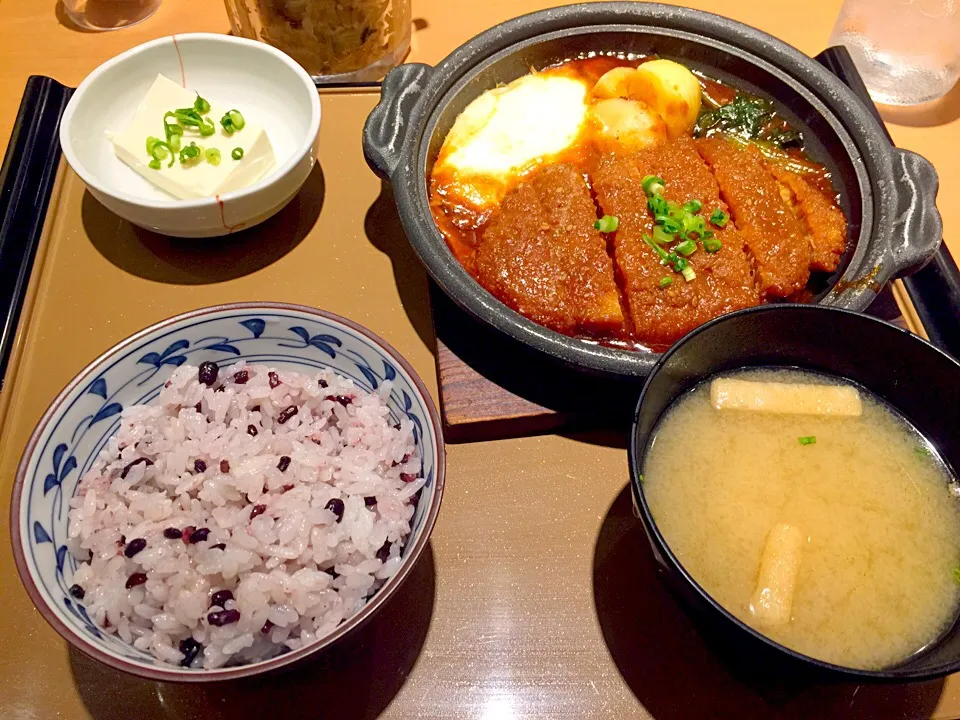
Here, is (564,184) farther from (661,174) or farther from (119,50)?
(119,50)

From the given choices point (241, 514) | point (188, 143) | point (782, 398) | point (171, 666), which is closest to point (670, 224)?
point (782, 398)

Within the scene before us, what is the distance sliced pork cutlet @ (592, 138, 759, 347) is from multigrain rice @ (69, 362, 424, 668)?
32.9 inches

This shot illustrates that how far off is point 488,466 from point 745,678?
78cm

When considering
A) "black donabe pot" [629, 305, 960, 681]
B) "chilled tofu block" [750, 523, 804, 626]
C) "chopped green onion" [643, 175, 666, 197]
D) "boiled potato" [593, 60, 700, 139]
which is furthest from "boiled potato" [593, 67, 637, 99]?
"chilled tofu block" [750, 523, 804, 626]

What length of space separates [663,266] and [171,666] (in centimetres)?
160

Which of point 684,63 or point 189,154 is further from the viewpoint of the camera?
point 684,63

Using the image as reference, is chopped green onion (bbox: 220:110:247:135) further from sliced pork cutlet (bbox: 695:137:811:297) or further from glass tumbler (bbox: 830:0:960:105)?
glass tumbler (bbox: 830:0:960:105)

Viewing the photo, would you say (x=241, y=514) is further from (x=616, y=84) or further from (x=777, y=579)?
(x=616, y=84)

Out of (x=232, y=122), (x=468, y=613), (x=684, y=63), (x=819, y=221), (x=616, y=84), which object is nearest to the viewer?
(x=468, y=613)

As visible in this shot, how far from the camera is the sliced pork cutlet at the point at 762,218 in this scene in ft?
6.84

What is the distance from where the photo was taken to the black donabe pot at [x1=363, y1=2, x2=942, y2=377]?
1855mm

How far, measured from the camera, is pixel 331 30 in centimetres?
267

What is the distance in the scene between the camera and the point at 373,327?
6.99 ft

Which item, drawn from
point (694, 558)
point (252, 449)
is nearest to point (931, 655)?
point (694, 558)
